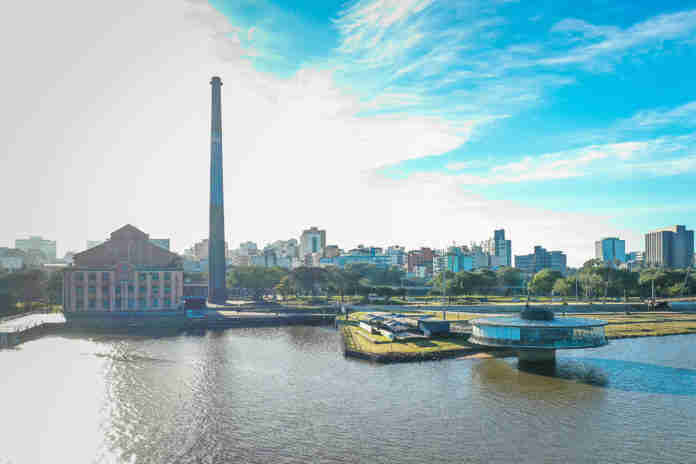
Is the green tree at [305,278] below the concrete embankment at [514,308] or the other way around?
the other way around

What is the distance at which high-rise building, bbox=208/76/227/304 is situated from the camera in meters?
144

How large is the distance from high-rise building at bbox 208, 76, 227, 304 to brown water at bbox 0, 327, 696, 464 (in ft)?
246

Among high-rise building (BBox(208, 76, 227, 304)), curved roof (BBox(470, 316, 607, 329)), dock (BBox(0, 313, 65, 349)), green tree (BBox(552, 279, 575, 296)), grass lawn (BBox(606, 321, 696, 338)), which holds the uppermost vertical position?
high-rise building (BBox(208, 76, 227, 304))

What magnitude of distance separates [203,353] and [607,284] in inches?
5008

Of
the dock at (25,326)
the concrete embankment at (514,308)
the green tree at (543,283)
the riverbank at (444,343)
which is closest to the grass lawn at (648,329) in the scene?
the riverbank at (444,343)

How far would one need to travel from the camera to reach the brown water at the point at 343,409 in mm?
34812

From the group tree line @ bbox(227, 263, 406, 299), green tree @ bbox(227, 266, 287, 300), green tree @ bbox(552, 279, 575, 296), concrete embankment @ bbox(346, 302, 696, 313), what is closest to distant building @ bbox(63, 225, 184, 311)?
tree line @ bbox(227, 263, 406, 299)

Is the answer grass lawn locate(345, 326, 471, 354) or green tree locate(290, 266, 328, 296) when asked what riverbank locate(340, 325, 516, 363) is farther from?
green tree locate(290, 266, 328, 296)

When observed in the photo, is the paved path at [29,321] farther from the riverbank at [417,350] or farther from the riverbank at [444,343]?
the riverbank at [417,350]

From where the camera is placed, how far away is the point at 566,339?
57875mm

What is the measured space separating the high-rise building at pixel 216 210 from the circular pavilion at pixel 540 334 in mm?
100060

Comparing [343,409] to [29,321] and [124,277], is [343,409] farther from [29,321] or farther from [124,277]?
[124,277]

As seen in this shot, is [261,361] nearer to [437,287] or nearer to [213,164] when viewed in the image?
[213,164]

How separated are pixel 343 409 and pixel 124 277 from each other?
96.1 m
